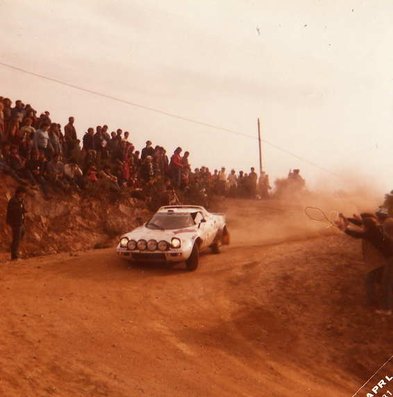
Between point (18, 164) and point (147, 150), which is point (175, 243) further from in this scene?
point (147, 150)

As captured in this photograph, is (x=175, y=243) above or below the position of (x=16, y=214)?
below

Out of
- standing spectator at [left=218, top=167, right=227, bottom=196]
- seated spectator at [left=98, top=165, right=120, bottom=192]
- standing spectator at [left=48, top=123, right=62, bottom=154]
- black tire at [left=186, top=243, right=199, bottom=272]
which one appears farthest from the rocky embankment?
standing spectator at [left=218, top=167, right=227, bottom=196]

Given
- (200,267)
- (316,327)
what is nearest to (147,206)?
(200,267)

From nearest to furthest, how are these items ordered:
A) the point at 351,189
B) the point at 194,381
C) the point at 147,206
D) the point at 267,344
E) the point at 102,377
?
the point at 102,377 → the point at 194,381 → the point at 267,344 → the point at 147,206 → the point at 351,189

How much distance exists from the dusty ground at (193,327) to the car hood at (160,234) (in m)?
0.77

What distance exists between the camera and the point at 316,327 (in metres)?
8.56

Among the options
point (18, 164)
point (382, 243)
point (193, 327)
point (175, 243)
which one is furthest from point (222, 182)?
point (193, 327)

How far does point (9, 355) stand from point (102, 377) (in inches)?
46.8

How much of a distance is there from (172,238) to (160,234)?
471 millimetres

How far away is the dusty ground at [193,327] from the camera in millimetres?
5809

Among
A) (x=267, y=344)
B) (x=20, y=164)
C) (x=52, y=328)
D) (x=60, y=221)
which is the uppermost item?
(x=20, y=164)

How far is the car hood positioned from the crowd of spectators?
14.8ft

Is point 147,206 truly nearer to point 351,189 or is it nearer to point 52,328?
point 52,328

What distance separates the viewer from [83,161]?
16078 millimetres
